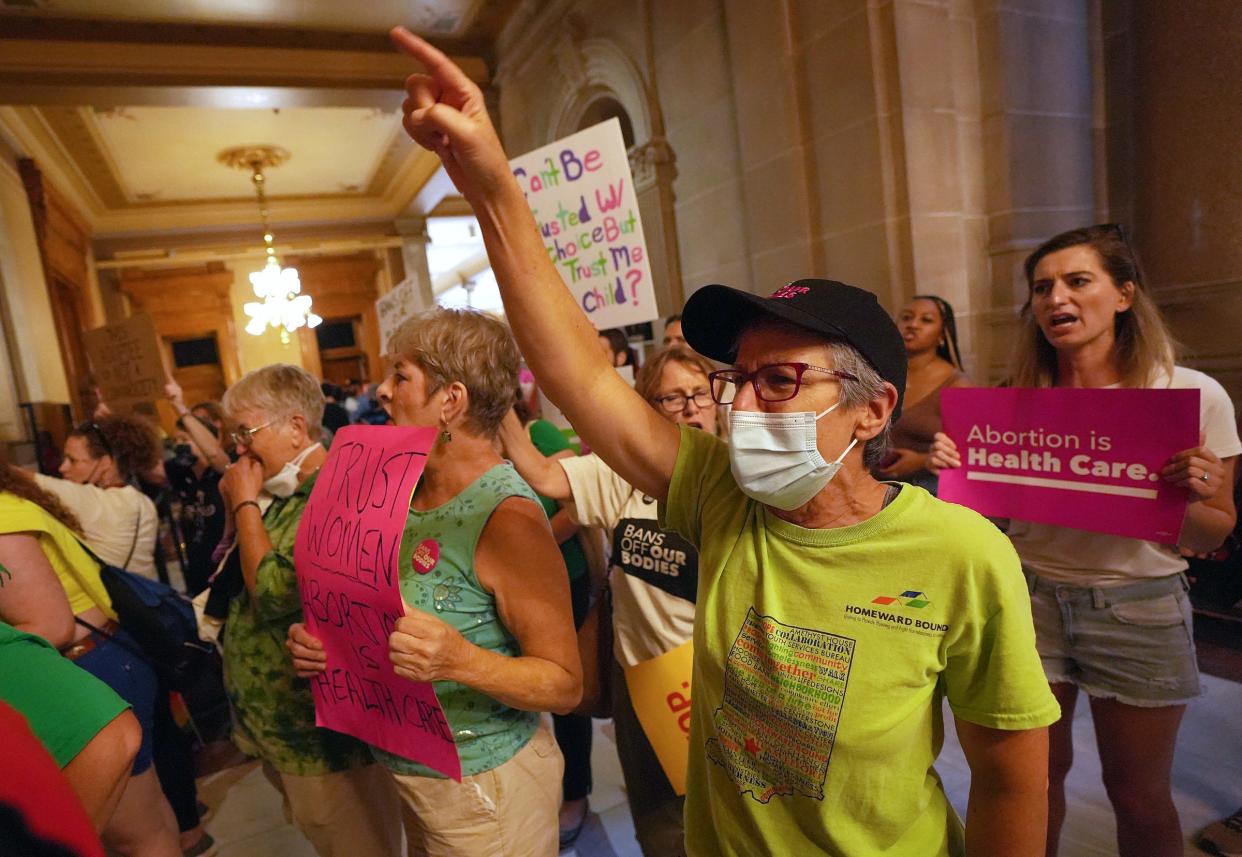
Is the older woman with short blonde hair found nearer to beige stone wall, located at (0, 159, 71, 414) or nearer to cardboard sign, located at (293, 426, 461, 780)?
cardboard sign, located at (293, 426, 461, 780)

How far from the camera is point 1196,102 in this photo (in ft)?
10.9

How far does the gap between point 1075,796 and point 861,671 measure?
2197mm

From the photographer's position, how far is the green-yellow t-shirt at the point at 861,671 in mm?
903

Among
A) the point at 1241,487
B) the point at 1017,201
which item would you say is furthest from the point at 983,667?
the point at 1017,201

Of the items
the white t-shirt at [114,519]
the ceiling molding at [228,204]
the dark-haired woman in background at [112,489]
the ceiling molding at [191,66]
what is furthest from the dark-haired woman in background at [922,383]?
the ceiling molding at [228,204]

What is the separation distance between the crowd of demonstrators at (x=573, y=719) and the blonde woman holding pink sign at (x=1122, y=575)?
1367 mm

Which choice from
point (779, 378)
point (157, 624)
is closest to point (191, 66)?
point (157, 624)

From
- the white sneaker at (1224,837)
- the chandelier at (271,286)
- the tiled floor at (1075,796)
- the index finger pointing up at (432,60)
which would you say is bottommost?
the tiled floor at (1075,796)

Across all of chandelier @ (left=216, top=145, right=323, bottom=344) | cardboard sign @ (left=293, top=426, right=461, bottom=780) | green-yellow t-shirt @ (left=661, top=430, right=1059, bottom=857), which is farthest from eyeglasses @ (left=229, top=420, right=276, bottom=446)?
chandelier @ (left=216, top=145, right=323, bottom=344)

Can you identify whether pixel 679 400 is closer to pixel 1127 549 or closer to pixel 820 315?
pixel 820 315

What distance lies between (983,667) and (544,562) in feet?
2.55

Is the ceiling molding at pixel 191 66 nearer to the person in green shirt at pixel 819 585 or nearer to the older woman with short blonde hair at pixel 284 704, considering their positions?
the older woman with short blonde hair at pixel 284 704

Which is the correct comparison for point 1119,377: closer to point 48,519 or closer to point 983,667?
point 983,667

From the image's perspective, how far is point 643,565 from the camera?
1762mm
